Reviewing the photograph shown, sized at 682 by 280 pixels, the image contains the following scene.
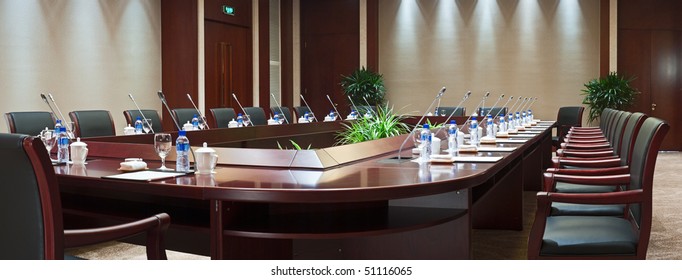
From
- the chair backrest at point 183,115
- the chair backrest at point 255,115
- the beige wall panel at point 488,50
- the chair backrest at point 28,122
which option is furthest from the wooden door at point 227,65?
the chair backrest at point 28,122

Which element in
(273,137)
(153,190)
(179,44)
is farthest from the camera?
(179,44)

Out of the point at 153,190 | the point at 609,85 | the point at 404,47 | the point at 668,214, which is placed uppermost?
the point at 404,47

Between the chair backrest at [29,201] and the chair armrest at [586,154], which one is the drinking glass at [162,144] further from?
the chair armrest at [586,154]

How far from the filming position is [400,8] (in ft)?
35.0

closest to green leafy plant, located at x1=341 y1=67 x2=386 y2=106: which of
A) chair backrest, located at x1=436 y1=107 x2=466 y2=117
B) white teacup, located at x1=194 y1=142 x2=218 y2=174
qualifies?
chair backrest, located at x1=436 y1=107 x2=466 y2=117

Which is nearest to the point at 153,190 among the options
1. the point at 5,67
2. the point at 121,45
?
the point at 5,67

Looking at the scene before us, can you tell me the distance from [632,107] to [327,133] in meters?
6.19

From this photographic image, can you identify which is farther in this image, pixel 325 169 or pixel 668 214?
pixel 668 214

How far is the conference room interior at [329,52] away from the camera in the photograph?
7.32 meters

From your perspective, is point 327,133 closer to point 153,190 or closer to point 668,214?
point 668,214

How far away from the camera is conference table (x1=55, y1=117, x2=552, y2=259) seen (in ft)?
6.19

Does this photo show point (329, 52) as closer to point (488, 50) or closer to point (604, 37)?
point (488, 50)

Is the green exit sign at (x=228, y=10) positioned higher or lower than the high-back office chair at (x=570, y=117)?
higher

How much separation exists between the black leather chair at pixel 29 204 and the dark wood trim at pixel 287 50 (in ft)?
31.2
